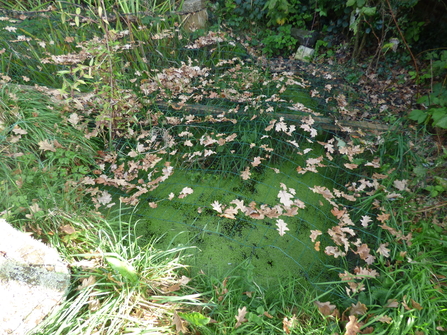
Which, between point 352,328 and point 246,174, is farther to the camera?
point 246,174

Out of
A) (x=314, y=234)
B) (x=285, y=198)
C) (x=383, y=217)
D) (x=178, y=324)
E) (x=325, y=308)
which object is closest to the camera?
(x=178, y=324)

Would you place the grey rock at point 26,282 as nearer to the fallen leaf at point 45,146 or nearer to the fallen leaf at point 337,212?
the fallen leaf at point 45,146

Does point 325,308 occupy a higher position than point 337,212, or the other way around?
point 337,212

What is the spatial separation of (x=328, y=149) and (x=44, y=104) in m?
3.13

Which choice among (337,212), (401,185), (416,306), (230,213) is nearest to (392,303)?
(416,306)

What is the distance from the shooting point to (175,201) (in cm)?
274

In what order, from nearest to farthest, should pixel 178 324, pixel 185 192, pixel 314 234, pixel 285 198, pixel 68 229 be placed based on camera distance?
pixel 178 324 → pixel 68 229 → pixel 314 234 → pixel 285 198 → pixel 185 192

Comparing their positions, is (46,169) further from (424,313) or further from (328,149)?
(424,313)

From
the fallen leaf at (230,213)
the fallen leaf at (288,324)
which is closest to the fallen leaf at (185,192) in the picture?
the fallen leaf at (230,213)

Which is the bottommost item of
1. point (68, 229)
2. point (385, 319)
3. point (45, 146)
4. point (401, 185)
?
point (385, 319)

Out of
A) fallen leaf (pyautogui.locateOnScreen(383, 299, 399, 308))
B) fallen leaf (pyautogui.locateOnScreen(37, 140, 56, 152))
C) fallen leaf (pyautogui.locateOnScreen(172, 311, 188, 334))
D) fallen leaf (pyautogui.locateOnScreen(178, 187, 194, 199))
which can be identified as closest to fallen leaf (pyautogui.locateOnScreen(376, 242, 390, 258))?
fallen leaf (pyautogui.locateOnScreen(383, 299, 399, 308))

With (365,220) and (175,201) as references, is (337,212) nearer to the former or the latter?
(365,220)

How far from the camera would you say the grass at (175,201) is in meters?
1.80

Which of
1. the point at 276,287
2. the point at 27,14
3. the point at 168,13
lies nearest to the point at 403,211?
the point at 276,287
